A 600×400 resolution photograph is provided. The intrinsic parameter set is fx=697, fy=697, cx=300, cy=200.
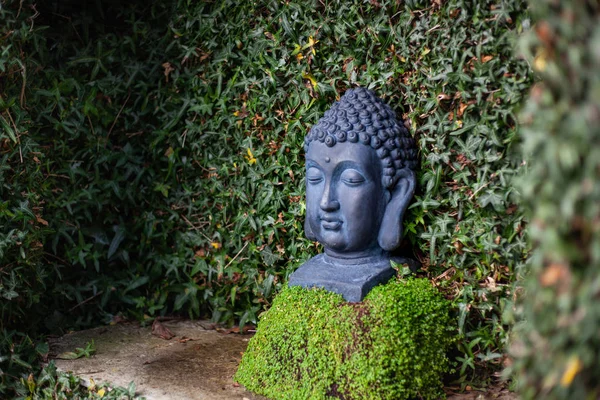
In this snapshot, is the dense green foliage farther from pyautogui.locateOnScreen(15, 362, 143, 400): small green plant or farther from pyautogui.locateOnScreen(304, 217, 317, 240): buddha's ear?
pyautogui.locateOnScreen(15, 362, 143, 400): small green plant

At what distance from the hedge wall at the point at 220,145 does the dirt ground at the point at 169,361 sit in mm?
180

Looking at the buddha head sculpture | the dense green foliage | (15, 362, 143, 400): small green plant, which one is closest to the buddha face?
the buddha head sculpture

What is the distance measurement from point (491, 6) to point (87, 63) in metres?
2.99

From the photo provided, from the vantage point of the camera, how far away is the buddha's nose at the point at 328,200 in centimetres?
381

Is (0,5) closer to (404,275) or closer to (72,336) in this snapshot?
(72,336)

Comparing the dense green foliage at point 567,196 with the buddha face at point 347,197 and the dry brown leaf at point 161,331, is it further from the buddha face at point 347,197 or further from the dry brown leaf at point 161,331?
the dry brown leaf at point 161,331

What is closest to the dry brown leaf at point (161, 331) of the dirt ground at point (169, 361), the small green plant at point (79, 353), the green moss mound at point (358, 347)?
the dirt ground at point (169, 361)

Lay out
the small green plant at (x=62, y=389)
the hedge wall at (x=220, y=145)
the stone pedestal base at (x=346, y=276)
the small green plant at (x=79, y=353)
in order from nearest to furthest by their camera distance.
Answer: the hedge wall at (x=220, y=145)
the stone pedestal base at (x=346, y=276)
the small green plant at (x=62, y=389)
the small green plant at (x=79, y=353)

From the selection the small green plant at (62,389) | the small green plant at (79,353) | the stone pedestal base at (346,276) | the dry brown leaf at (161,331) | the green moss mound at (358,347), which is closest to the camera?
the green moss mound at (358,347)

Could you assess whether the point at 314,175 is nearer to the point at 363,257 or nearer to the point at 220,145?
the point at 363,257

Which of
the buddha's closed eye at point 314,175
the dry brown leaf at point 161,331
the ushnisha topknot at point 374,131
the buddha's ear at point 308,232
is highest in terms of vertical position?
the ushnisha topknot at point 374,131

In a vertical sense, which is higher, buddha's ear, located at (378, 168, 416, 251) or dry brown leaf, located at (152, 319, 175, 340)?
buddha's ear, located at (378, 168, 416, 251)

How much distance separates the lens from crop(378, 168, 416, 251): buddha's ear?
3.81m

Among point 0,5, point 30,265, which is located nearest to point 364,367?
point 30,265
